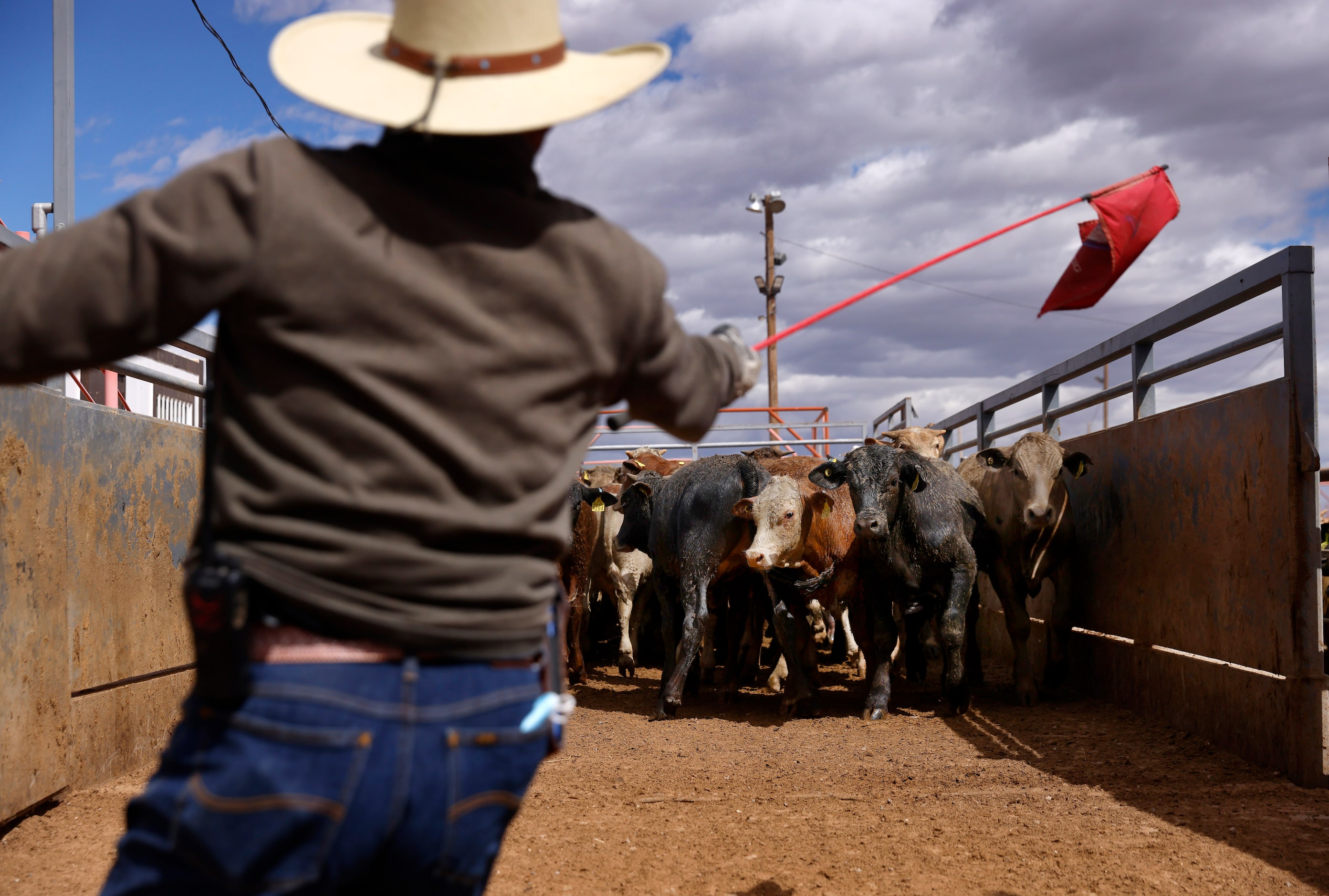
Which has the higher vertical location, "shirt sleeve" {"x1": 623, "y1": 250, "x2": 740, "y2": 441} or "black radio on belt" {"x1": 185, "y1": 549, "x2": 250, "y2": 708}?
"shirt sleeve" {"x1": 623, "y1": 250, "x2": 740, "y2": 441}

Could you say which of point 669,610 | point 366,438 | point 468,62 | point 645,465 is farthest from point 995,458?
point 366,438

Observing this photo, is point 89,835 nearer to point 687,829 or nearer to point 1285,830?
point 687,829

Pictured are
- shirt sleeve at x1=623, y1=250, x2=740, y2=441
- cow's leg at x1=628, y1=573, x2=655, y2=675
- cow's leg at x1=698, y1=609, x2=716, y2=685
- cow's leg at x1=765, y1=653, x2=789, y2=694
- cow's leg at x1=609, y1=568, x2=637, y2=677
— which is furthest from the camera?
cow's leg at x1=628, y1=573, x2=655, y2=675

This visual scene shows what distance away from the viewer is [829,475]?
870cm

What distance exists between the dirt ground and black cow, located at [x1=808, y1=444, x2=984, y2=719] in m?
0.68

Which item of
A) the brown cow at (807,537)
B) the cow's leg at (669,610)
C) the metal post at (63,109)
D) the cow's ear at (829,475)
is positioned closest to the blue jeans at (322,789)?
the metal post at (63,109)

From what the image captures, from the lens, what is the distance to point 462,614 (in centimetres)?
157

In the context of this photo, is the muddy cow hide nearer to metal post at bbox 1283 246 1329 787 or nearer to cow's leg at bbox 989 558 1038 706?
cow's leg at bbox 989 558 1038 706

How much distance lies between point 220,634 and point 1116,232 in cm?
443

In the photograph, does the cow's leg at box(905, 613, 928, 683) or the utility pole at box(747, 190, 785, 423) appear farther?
the utility pole at box(747, 190, 785, 423)

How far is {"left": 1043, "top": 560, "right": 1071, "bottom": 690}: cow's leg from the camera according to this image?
9.55 m

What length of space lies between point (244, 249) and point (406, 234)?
22cm

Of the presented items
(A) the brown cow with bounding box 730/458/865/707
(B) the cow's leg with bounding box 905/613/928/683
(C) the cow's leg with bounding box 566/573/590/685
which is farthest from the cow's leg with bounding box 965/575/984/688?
(C) the cow's leg with bounding box 566/573/590/685

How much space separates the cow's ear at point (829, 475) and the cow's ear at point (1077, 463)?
76.5 inches
